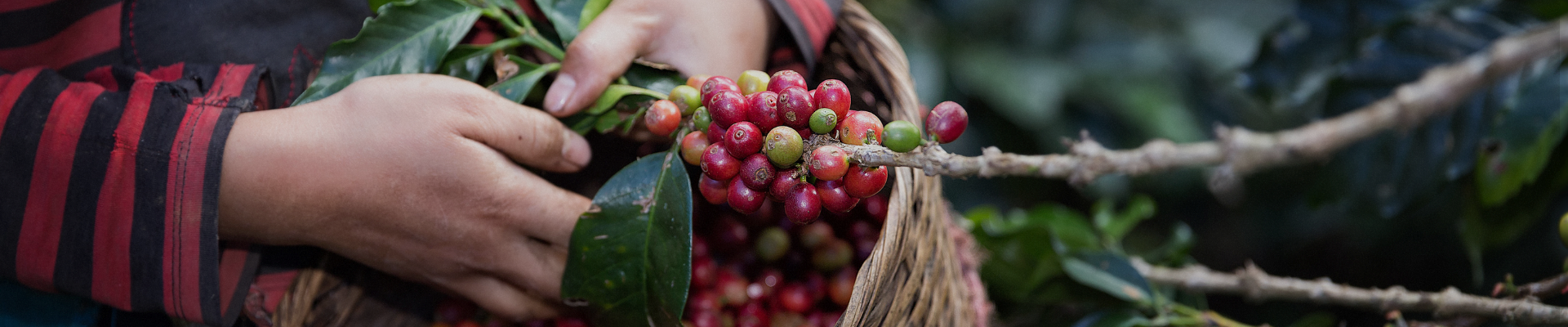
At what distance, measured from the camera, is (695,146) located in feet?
1.71

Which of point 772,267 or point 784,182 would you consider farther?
point 772,267

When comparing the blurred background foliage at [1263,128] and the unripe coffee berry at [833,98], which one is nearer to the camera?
the unripe coffee berry at [833,98]

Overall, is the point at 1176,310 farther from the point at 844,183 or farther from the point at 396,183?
the point at 396,183

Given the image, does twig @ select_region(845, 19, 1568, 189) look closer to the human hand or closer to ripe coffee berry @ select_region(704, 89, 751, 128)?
ripe coffee berry @ select_region(704, 89, 751, 128)

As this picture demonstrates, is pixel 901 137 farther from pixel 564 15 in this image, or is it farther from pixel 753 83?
pixel 564 15

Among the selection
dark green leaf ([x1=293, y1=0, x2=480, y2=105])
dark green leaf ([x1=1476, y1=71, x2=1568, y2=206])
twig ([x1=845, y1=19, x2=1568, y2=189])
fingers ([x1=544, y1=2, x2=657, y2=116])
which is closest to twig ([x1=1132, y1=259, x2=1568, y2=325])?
twig ([x1=845, y1=19, x2=1568, y2=189])

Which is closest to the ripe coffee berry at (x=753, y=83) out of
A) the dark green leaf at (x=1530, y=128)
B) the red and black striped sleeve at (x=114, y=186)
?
the red and black striped sleeve at (x=114, y=186)

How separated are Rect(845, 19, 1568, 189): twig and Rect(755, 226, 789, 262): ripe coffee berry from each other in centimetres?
35

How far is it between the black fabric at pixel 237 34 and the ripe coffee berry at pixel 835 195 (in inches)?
18.9

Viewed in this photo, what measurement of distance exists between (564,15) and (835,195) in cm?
36

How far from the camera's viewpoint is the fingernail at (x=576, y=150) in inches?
24.6

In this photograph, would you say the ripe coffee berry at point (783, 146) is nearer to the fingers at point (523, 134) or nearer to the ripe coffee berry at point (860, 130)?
the ripe coffee berry at point (860, 130)

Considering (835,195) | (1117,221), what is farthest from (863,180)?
(1117,221)

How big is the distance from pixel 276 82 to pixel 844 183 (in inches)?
20.1
